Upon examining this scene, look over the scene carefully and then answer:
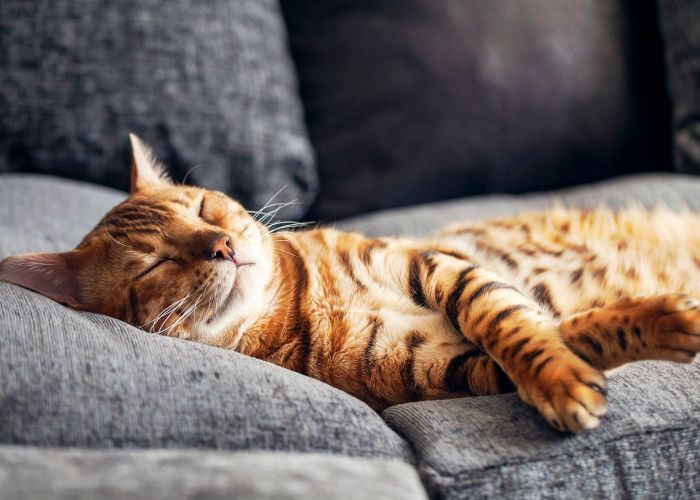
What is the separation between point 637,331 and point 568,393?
16cm

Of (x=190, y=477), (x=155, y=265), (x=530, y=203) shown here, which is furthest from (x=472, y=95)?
(x=190, y=477)

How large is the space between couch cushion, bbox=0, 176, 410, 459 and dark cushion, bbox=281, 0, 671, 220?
1.18 m

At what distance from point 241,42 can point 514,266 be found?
1043mm

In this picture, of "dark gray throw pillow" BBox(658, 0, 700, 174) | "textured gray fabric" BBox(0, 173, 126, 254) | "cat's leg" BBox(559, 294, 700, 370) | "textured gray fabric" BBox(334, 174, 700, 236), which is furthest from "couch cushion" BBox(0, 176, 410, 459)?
"dark gray throw pillow" BBox(658, 0, 700, 174)

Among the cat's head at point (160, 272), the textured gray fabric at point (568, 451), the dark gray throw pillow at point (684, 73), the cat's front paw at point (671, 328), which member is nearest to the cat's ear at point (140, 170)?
the cat's head at point (160, 272)

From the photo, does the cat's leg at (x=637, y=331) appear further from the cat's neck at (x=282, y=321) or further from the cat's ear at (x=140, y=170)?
the cat's ear at (x=140, y=170)

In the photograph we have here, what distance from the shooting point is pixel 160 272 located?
1140 millimetres

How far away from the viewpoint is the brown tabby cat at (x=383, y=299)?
2.99ft

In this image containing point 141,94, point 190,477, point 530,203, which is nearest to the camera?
point 190,477

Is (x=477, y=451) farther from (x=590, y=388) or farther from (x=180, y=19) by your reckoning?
(x=180, y=19)

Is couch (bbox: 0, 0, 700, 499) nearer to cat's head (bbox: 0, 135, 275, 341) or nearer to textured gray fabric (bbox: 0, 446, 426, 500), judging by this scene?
textured gray fabric (bbox: 0, 446, 426, 500)

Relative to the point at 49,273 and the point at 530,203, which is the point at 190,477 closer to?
the point at 49,273

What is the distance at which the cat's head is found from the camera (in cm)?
111

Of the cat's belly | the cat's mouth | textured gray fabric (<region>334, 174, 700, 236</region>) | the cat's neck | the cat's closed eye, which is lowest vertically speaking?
textured gray fabric (<region>334, 174, 700, 236</region>)
